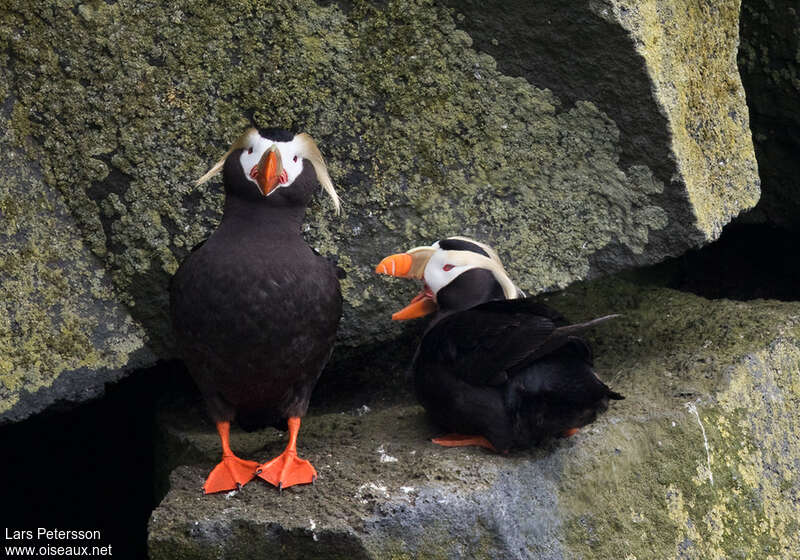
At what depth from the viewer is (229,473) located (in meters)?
3.77

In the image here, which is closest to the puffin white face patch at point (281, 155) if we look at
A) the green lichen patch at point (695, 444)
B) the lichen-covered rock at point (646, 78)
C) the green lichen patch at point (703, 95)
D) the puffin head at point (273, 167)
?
the puffin head at point (273, 167)

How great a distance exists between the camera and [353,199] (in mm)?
4289

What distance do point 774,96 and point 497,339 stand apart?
7.30ft

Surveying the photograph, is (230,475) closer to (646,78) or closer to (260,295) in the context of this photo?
(260,295)

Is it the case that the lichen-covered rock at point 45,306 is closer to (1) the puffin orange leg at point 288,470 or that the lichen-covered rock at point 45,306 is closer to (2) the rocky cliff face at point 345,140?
(2) the rocky cliff face at point 345,140

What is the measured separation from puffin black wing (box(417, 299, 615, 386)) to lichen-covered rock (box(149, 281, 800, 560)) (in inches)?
11.6

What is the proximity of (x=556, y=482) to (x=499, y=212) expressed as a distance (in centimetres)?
113

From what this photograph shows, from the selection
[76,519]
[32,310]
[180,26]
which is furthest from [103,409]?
[180,26]

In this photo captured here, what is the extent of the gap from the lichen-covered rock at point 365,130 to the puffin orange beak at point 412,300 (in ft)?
0.72

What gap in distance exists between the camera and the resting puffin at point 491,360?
3.53 metres

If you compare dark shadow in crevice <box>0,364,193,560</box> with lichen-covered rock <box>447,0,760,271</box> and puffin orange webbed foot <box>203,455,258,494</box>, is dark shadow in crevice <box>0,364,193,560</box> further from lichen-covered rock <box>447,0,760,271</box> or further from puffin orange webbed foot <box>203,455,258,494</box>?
lichen-covered rock <box>447,0,760,271</box>

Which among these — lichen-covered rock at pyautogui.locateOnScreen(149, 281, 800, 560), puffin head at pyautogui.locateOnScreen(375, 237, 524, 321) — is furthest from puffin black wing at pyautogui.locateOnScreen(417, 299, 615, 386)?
lichen-covered rock at pyautogui.locateOnScreen(149, 281, 800, 560)

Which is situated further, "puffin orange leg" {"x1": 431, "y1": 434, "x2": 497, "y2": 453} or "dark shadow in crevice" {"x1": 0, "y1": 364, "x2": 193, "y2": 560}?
"dark shadow in crevice" {"x1": 0, "y1": 364, "x2": 193, "y2": 560}

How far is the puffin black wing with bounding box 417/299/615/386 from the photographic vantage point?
139 inches
